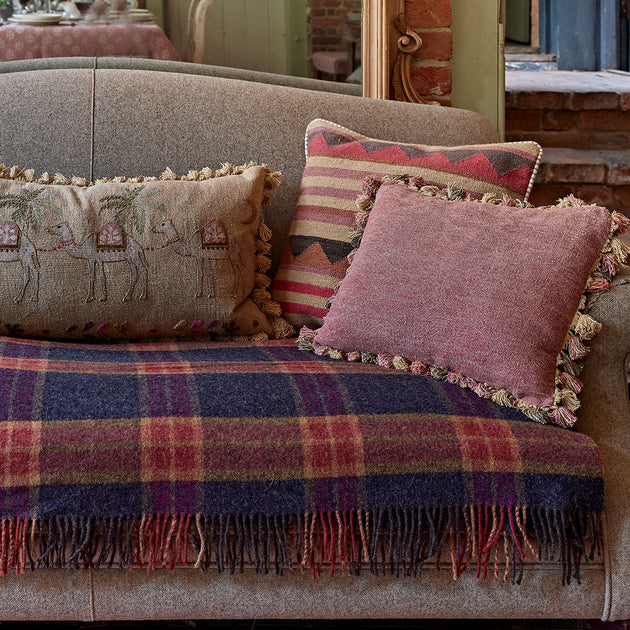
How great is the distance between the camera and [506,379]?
141cm

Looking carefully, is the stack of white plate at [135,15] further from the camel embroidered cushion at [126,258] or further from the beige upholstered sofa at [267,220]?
the camel embroidered cushion at [126,258]

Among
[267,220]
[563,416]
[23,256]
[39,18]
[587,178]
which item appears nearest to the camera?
[563,416]

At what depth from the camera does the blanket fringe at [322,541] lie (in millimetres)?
1269

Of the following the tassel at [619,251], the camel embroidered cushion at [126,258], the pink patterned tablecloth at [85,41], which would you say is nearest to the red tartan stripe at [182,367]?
the camel embroidered cushion at [126,258]

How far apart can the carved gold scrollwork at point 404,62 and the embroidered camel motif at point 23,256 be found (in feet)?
4.23

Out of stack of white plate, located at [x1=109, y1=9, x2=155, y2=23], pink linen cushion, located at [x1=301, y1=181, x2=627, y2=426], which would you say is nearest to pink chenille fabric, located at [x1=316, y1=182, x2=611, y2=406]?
pink linen cushion, located at [x1=301, y1=181, x2=627, y2=426]

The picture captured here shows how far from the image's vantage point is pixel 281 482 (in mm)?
1294

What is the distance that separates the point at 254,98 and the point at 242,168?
0.82 ft

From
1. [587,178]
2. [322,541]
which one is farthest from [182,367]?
[587,178]

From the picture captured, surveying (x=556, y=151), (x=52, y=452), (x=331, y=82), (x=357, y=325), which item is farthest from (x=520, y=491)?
(x=556, y=151)

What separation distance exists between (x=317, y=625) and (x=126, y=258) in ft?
2.53

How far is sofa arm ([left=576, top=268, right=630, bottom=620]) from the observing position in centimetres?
136

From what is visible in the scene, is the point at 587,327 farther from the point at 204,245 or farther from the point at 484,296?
the point at 204,245

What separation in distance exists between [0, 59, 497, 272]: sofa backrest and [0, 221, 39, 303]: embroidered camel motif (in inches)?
12.2
